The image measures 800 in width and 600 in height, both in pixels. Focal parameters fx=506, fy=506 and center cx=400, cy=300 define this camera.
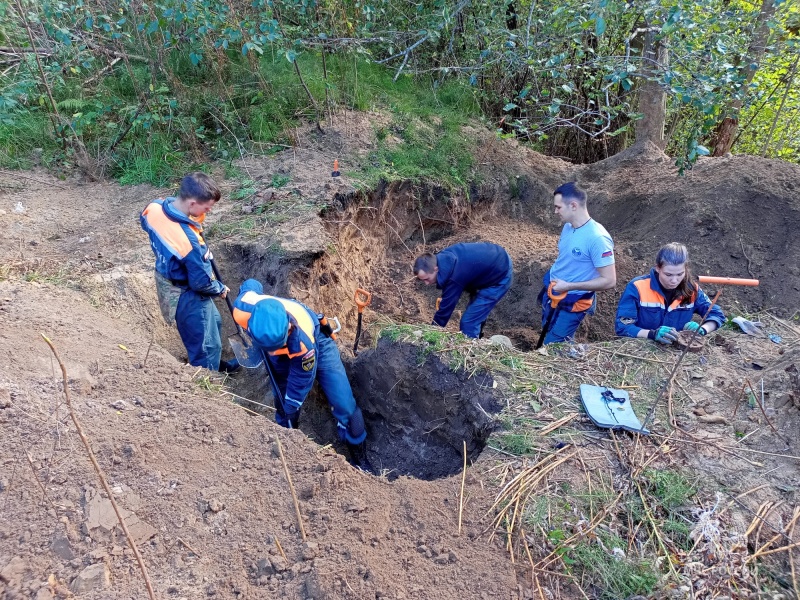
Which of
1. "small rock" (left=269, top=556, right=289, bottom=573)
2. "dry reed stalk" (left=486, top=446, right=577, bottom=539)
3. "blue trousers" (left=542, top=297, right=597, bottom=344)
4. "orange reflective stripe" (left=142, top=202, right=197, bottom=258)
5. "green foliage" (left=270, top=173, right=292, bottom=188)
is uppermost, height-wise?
"orange reflective stripe" (left=142, top=202, right=197, bottom=258)

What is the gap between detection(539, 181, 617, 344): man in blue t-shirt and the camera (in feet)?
12.9

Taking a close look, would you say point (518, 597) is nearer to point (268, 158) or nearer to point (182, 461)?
point (182, 461)

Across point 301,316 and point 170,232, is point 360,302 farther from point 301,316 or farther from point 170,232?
point 170,232

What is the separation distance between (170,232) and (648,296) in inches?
145

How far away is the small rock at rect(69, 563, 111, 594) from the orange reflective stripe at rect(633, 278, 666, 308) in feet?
12.2

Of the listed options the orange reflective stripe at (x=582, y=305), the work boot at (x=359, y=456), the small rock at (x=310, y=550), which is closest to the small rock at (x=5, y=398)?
the small rock at (x=310, y=550)

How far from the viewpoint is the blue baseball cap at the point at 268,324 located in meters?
3.39

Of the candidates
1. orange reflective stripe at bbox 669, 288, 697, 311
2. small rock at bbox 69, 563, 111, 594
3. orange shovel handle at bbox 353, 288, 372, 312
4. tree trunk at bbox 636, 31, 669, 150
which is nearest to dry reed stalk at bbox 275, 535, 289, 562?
small rock at bbox 69, 563, 111, 594

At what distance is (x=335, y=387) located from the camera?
4129 millimetres

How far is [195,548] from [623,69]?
4.19m

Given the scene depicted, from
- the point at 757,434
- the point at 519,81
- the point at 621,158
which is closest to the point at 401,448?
the point at 757,434

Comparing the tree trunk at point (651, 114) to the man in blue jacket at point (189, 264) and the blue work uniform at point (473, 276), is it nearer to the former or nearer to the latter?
the blue work uniform at point (473, 276)

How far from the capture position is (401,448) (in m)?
4.35

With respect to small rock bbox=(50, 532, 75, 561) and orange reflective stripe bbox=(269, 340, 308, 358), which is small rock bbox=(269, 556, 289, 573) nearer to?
small rock bbox=(50, 532, 75, 561)
